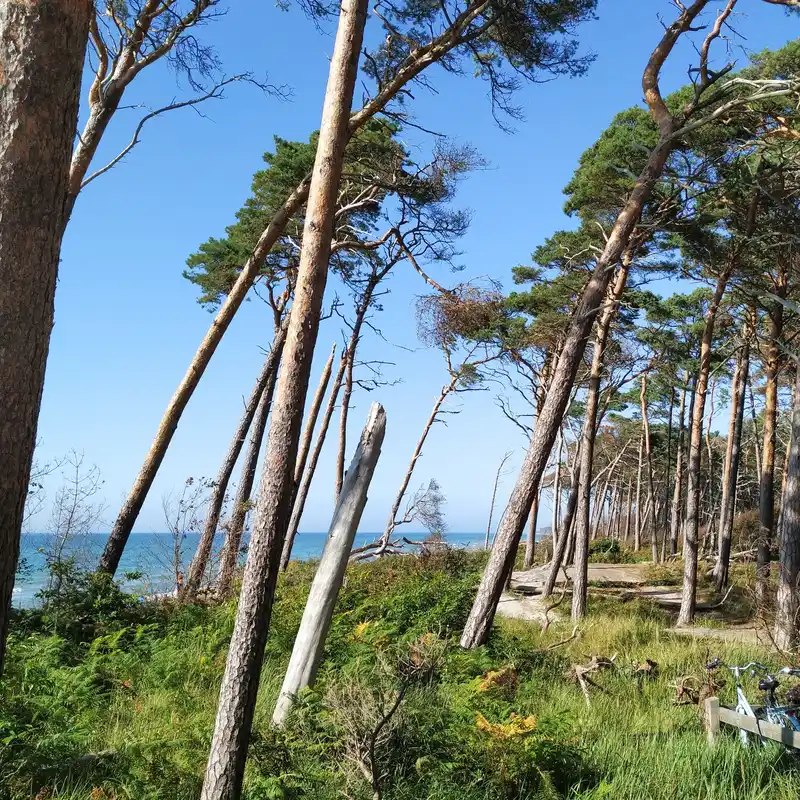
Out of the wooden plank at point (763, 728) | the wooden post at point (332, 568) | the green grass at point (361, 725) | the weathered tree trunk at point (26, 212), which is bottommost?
the green grass at point (361, 725)

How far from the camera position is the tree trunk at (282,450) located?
4008 millimetres

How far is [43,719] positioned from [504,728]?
3.26m

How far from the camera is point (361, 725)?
13.3 feet

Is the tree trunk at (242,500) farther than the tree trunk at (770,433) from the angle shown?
No

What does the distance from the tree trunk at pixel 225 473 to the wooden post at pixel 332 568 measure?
451cm

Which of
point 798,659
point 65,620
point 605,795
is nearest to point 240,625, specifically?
point 605,795

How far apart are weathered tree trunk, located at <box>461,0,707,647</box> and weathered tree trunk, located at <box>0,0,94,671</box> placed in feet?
20.9

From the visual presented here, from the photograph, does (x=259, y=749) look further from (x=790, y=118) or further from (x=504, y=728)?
(x=790, y=118)

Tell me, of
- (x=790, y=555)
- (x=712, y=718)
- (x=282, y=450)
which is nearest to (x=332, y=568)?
(x=282, y=450)

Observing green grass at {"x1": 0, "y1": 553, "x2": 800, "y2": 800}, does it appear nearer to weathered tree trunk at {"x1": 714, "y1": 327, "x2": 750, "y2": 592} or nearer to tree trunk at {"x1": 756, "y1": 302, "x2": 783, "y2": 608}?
tree trunk at {"x1": 756, "y1": 302, "x2": 783, "y2": 608}

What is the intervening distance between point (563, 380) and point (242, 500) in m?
8.16

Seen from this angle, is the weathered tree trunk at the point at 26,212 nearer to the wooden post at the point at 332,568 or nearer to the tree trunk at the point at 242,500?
the wooden post at the point at 332,568

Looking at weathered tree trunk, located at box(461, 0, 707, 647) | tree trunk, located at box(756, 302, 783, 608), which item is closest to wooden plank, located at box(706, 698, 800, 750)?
weathered tree trunk, located at box(461, 0, 707, 647)

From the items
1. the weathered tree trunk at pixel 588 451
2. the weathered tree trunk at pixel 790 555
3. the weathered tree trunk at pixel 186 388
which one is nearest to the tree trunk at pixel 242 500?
the weathered tree trunk at pixel 186 388
